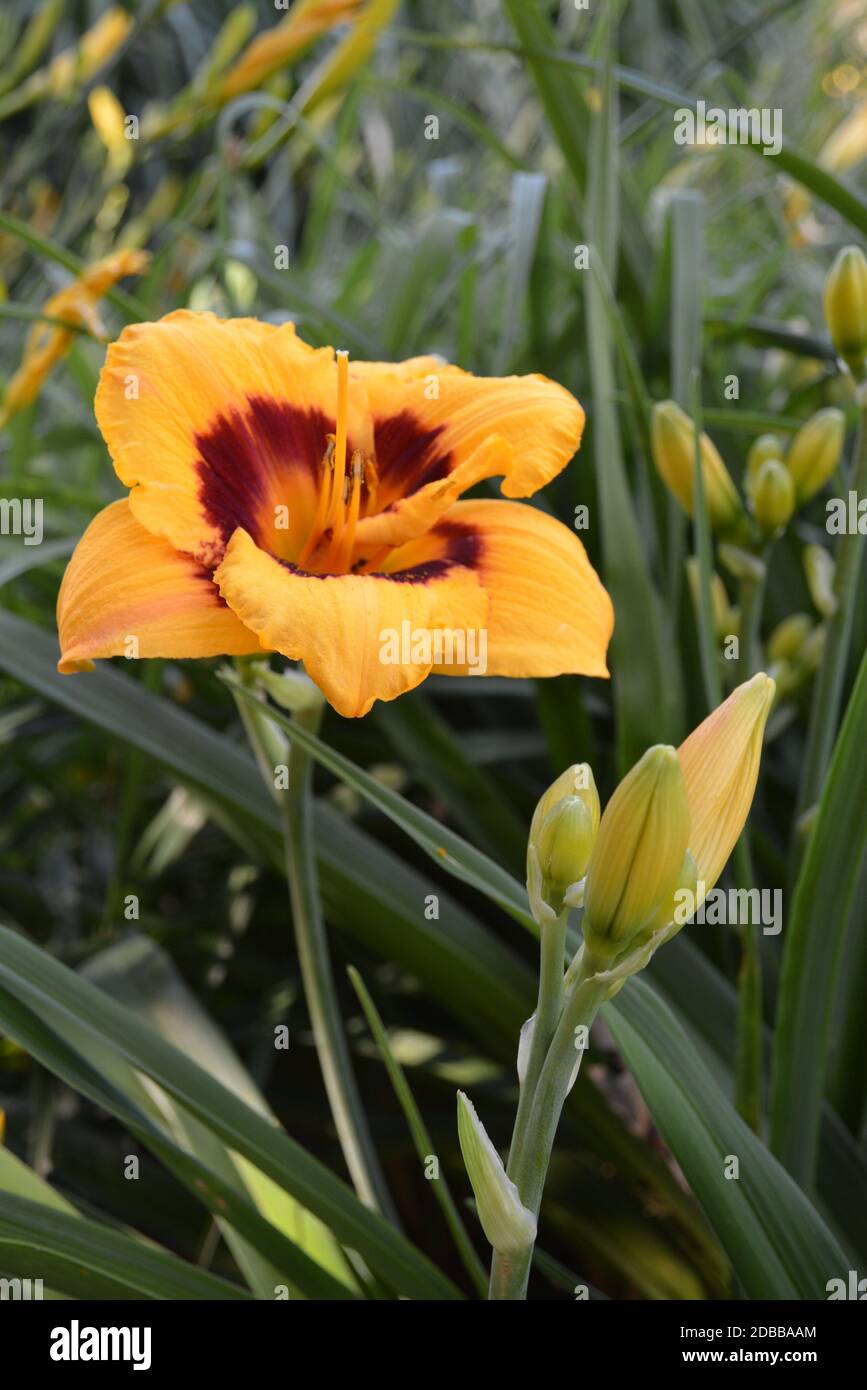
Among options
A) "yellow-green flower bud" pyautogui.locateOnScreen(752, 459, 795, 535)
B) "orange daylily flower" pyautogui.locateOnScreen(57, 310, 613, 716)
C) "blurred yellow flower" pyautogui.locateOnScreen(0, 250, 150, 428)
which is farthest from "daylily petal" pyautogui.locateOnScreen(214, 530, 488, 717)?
"blurred yellow flower" pyautogui.locateOnScreen(0, 250, 150, 428)

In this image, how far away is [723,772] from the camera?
31cm

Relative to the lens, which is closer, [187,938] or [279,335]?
[279,335]

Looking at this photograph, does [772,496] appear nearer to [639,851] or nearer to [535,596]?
[535,596]

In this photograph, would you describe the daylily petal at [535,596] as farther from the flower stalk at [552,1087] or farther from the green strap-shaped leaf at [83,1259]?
the green strap-shaped leaf at [83,1259]

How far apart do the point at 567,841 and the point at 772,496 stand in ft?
0.88

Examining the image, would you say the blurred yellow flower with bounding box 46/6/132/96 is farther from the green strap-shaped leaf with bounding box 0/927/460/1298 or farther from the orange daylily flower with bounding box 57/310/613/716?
the green strap-shaped leaf with bounding box 0/927/460/1298

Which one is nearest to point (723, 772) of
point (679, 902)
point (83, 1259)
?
point (679, 902)

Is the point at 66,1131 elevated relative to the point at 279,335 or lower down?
lower down

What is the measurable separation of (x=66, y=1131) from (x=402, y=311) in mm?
559

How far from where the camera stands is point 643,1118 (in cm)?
56

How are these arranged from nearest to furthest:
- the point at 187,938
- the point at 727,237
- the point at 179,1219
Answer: the point at 179,1219 → the point at 187,938 → the point at 727,237
